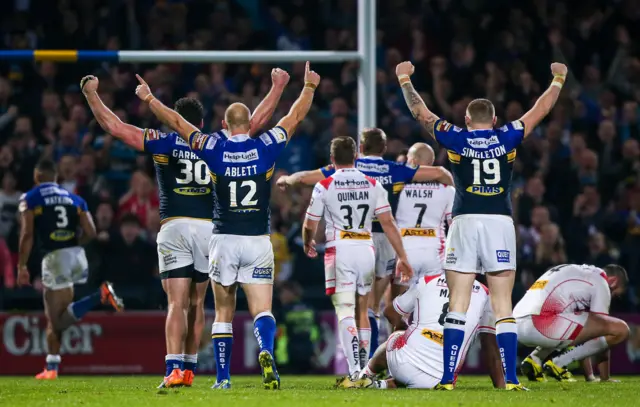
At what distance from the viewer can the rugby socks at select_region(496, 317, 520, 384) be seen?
Result: 982cm

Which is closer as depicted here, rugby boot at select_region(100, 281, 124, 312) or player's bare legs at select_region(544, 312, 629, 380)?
player's bare legs at select_region(544, 312, 629, 380)

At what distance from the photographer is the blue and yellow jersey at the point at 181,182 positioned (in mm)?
10680

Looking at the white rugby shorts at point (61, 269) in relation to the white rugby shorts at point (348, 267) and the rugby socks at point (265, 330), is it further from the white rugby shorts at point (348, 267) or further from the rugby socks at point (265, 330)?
the rugby socks at point (265, 330)

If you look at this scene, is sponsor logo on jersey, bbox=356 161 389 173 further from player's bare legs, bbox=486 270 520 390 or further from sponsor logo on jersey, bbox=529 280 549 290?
player's bare legs, bbox=486 270 520 390

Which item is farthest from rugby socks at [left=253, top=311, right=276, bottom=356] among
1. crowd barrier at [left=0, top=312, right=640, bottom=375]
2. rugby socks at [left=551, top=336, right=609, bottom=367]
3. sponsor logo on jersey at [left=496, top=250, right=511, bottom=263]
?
crowd barrier at [left=0, top=312, right=640, bottom=375]

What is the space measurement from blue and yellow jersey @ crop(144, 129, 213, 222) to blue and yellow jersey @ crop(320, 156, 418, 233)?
190cm

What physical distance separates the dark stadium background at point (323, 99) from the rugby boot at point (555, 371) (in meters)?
4.18

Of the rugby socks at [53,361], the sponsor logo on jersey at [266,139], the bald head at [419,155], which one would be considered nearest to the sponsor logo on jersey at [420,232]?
the bald head at [419,155]

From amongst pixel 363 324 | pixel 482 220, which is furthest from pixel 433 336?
pixel 363 324

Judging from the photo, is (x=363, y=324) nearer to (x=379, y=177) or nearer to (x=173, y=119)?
(x=379, y=177)

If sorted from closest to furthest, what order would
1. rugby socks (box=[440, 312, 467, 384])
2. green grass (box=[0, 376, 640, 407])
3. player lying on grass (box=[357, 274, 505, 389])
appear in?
1. green grass (box=[0, 376, 640, 407])
2. rugby socks (box=[440, 312, 467, 384])
3. player lying on grass (box=[357, 274, 505, 389])

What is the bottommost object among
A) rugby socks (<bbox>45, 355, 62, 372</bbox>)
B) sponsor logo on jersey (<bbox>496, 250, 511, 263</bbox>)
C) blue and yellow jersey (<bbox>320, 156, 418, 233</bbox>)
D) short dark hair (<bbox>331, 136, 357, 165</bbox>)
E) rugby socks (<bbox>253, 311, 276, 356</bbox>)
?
rugby socks (<bbox>45, 355, 62, 372</bbox>)

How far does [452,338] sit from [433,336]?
727mm

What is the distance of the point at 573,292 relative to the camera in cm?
1227
